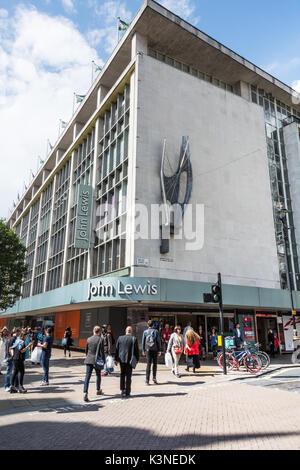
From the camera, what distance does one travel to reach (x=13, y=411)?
7.30 m

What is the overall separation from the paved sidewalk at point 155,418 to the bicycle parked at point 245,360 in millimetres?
2276

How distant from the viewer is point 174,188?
2020 cm

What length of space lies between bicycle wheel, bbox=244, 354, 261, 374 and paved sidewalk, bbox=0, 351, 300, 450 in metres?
2.21

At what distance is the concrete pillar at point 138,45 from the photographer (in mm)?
22906

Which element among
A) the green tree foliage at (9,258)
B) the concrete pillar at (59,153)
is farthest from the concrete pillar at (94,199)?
the concrete pillar at (59,153)

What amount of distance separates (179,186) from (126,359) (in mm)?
13850

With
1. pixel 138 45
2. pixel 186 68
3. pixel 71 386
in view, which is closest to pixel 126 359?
pixel 71 386

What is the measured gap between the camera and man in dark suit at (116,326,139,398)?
337 inches

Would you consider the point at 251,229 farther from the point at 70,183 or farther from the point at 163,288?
the point at 70,183

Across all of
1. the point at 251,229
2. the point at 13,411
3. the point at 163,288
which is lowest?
the point at 13,411

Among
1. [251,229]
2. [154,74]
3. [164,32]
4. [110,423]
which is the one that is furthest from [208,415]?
[164,32]

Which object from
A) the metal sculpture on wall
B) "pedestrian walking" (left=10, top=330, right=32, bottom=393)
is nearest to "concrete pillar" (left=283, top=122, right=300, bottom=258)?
the metal sculpture on wall

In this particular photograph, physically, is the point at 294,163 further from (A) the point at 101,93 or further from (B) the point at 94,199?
(A) the point at 101,93

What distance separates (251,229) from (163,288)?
1039cm
